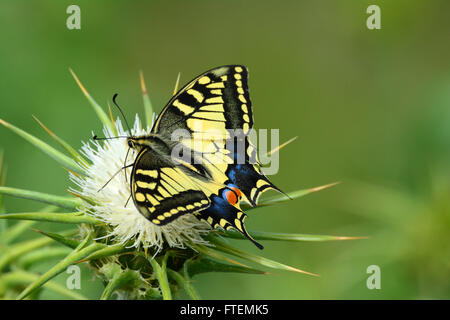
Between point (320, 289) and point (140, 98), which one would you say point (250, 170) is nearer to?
point (320, 289)

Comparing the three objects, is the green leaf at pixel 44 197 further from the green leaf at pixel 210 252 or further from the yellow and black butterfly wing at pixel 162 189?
the green leaf at pixel 210 252

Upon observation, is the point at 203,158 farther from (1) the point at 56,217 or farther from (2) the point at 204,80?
(1) the point at 56,217

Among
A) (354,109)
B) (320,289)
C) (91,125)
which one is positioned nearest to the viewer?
(320,289)

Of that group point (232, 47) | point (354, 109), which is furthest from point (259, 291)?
point (232, 47)

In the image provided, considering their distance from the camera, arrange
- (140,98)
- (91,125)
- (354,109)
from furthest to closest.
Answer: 1. (354,109)
2. (140,98)
3. (91,125)

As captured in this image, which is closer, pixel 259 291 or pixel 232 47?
pixel 259 291

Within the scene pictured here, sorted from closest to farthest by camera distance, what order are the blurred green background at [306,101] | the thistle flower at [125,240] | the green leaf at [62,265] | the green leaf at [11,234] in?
the green leaf at [62,265] → the thistle flower at [125,240] → the green leaf at [11,234] → the blurred green background at [306,101]

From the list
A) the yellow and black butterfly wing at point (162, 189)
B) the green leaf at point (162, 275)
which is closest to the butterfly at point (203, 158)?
the yellow and black butterfly wing at point (162, 189)
